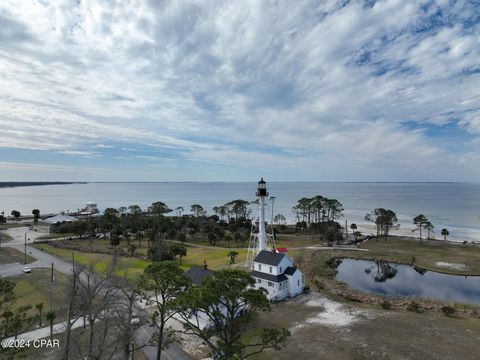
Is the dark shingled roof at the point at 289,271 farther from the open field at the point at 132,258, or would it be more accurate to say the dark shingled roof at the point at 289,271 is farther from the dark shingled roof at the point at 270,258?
the open field at the point at 132,258

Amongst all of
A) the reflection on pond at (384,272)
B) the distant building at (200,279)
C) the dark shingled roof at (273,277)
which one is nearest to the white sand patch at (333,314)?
the dark shingled roof at (273,277)

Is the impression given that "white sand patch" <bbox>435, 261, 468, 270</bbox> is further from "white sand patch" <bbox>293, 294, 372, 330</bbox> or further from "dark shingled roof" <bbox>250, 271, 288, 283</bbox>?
"dark shingled roof" <bbox>250, 271, 288, 283</bbox>

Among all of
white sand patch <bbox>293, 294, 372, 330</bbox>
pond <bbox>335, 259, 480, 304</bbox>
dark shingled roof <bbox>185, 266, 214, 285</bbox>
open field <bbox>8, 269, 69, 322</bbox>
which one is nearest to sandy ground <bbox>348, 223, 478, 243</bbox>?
pond <bbox>335, 259, 480, 304</bbox>

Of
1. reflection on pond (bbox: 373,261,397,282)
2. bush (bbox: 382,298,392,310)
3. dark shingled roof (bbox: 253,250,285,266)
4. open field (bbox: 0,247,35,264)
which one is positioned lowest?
reflection on pond (bbox: 373,261,397,282)

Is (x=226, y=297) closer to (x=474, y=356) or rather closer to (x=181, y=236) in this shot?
(x=474, y=356)

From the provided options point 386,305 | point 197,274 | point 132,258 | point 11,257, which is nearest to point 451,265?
point 386,305
